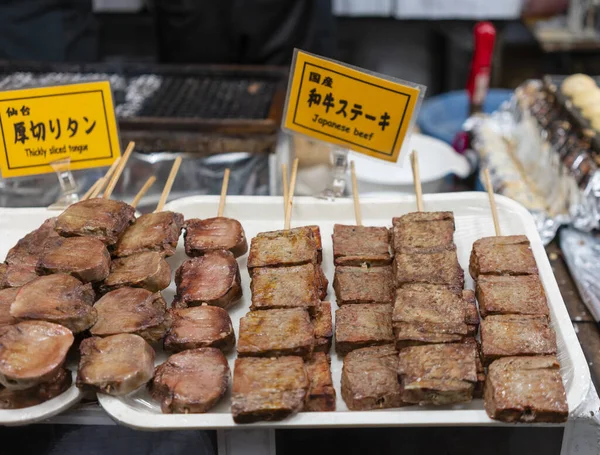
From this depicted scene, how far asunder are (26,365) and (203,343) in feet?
1.74

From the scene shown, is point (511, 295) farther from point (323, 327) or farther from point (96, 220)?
point (96, 220)

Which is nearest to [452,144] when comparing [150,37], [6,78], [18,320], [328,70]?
[328,70]

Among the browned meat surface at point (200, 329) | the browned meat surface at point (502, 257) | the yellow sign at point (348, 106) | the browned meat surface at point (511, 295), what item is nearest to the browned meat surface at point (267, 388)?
the browned meat surface at point (200, 329)

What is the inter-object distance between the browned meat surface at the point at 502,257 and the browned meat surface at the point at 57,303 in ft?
4.60

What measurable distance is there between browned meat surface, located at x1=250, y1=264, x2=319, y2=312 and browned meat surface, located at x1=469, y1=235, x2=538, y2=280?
0.63m

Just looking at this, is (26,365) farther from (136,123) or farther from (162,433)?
(136,123)

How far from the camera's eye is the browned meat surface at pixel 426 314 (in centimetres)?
198

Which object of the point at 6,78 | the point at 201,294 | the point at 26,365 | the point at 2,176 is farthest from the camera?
the point at 6,78

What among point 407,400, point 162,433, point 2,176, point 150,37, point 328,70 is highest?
point 328,70

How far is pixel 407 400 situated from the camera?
5.99 ft

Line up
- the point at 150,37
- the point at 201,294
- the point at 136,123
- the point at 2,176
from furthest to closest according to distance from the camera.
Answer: the point at 150,37
the point at 136,123
the point at 2,176
the point at 201,294

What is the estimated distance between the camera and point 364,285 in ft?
7.47

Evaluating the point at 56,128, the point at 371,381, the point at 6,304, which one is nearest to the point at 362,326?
the point at 371,381

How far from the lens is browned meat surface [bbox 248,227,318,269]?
228cm
